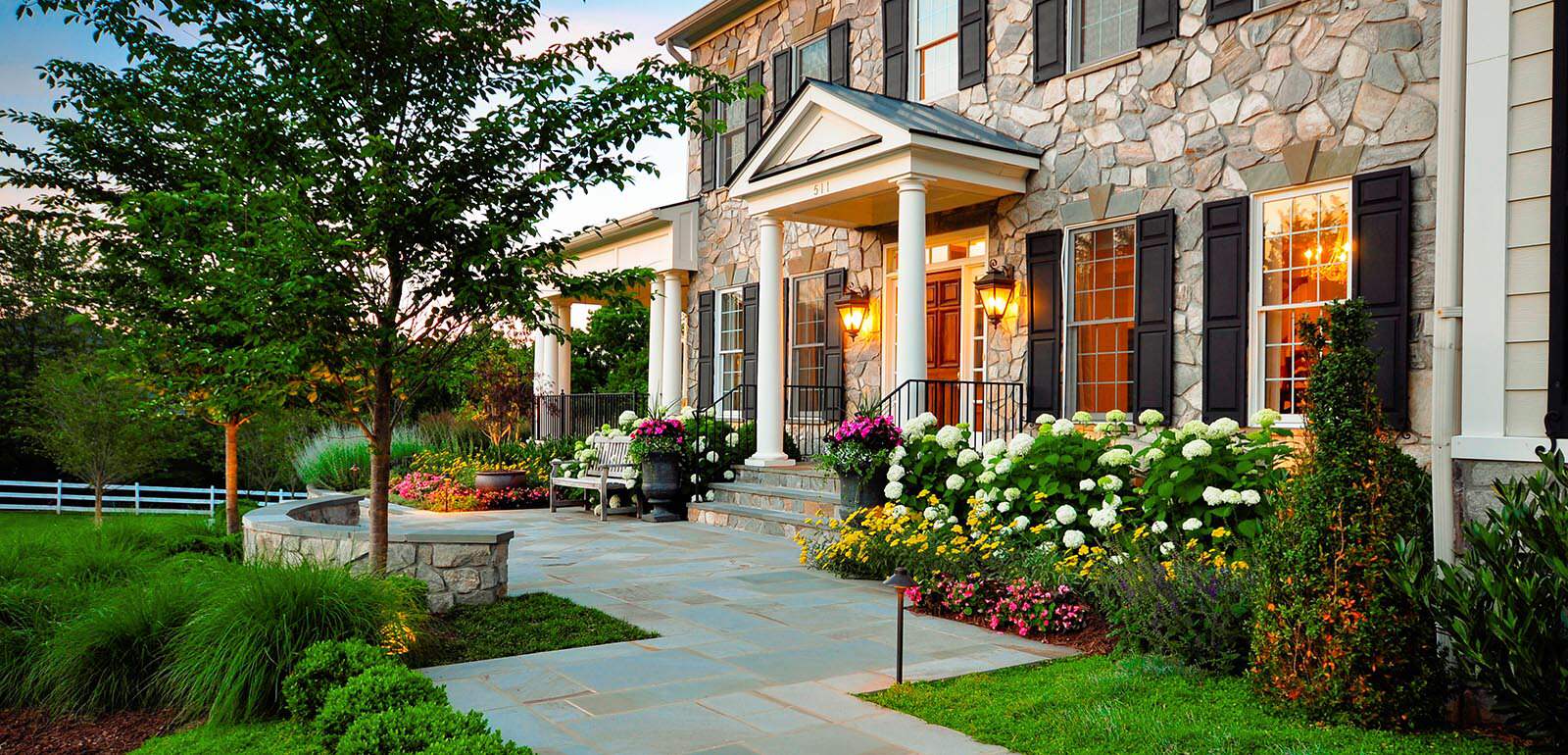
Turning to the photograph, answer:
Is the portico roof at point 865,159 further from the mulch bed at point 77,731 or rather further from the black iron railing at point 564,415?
the mulch bed at point 77,731

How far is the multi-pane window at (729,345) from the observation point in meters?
13.8

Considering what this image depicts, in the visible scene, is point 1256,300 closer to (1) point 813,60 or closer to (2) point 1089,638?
(2) point 1089,638

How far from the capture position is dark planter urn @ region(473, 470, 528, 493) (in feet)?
43.3

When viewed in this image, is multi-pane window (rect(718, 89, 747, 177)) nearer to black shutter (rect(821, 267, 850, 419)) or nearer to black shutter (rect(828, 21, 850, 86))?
black shutter (rect(828, 21, 850, 86))

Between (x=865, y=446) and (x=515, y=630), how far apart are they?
3707mm

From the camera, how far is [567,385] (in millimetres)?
17031

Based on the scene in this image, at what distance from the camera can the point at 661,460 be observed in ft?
37.2

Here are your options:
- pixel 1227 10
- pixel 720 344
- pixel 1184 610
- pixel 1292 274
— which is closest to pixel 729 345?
pixel 720 344

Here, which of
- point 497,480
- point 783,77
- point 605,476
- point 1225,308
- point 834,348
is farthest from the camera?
point 497,480

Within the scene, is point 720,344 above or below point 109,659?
→ above

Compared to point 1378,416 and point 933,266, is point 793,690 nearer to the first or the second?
point 1378,416

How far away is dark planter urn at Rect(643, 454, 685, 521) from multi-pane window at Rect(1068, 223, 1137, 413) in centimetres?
453

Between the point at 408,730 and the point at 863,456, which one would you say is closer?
the point at 408,730

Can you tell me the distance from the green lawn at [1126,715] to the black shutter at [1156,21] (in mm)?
5908
